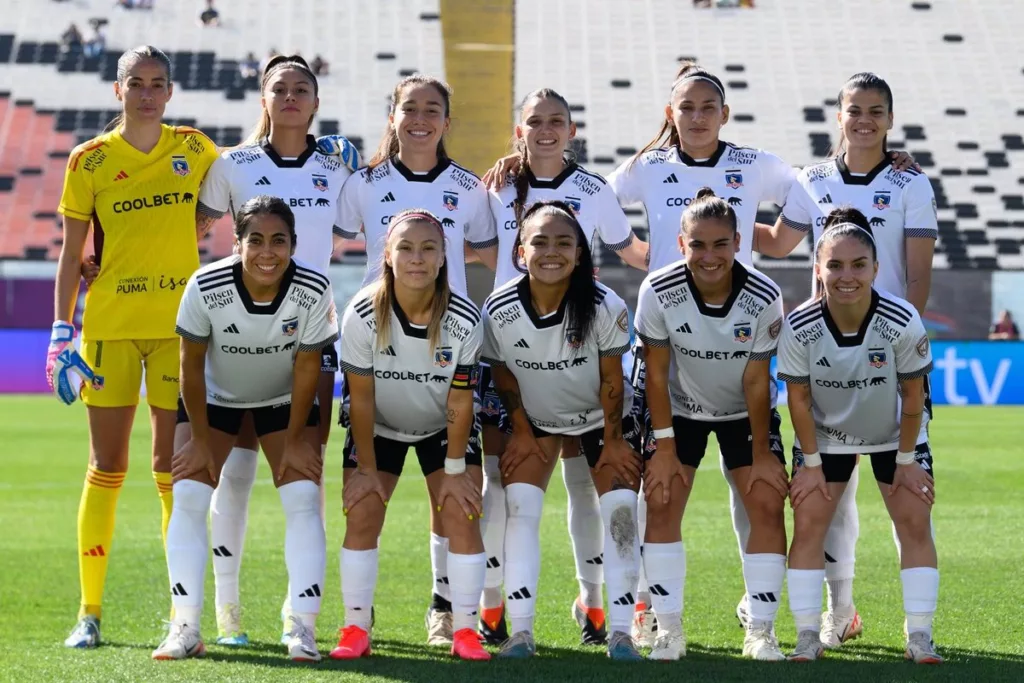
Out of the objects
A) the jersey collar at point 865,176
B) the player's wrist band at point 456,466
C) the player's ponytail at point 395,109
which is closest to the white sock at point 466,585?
the player's wrist band at point 456,466

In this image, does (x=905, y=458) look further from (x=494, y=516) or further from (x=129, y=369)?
(x=129, y=369)

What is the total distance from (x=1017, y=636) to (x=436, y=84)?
2.96 m

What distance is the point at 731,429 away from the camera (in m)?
4.84

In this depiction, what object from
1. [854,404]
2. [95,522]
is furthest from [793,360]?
[95,522]

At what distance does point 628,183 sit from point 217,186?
63.9 inches

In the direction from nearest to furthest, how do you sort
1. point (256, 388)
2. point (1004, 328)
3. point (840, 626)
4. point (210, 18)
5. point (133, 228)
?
point (256, 388)
point (840, 626)
point (133, 228)
point (1004, 328)
point (210, 18)

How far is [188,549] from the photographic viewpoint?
15.1 ft

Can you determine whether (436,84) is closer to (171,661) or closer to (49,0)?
(171,661)

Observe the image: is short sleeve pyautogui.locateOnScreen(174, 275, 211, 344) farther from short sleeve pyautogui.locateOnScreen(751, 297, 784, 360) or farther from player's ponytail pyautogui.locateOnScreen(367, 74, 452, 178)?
short sleeve pyautogui.locateOnScreen(751, 297, 784, 360)

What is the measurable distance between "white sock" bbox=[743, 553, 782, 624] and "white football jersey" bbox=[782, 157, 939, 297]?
121cm

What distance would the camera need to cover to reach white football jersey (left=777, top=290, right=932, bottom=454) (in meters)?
4.61

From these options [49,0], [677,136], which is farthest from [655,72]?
[677,136]

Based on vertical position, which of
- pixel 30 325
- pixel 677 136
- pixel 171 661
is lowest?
pixel 171 661

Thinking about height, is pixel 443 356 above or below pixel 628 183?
below
